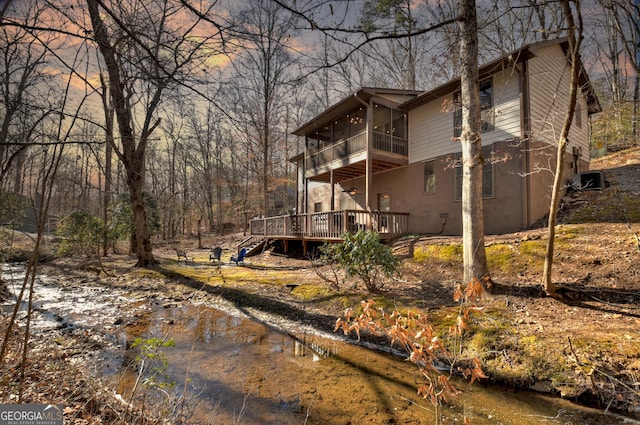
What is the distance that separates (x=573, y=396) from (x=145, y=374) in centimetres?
559

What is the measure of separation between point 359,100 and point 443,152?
415 centimetres

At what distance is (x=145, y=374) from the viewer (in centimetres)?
415

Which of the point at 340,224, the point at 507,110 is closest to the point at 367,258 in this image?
the point at 340,224

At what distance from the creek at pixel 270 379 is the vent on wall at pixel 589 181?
10.7m

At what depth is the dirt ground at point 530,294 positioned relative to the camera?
12.4 ft

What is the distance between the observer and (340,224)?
11781 millimetres

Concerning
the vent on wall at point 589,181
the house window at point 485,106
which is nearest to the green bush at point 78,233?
the house window at point 485,106

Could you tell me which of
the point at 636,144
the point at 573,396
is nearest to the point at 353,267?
the point at 573,396

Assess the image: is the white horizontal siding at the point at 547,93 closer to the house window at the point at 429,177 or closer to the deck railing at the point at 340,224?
the house window at the point at 429,177

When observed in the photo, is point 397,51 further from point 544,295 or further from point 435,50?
point 544,295

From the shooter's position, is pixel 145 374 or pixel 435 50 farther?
pixel 435 50

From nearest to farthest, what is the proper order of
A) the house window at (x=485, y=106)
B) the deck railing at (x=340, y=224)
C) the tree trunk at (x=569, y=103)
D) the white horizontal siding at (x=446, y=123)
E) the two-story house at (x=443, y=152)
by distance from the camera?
the tree trunk at (x=569, y=103), the two-story house at (x=443, y=152), the white horizontal siding at (x=446, y=123), the house window at (x=485, y=106), the deck railing at (x=340, y=224)

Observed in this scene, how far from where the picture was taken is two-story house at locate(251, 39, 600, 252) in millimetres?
9641

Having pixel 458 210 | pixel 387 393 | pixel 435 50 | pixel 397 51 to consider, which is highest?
Result: pixel 397 51
